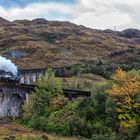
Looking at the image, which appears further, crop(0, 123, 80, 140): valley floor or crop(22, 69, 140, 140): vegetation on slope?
crop(0, 123, 80, 140): valley floor

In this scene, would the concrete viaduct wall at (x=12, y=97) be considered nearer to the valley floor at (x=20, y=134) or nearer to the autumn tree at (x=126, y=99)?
the valley floor at (x=20, y=134)

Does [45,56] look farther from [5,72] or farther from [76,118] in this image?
[76,118]

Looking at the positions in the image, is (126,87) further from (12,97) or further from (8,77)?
(8,77)

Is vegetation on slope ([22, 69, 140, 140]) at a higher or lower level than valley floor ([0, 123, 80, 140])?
higher

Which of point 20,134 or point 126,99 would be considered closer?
point 126,99

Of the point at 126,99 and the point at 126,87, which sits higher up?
the point at 126,87

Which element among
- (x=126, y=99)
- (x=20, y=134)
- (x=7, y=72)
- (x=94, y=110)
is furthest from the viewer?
(x=7, y=72)

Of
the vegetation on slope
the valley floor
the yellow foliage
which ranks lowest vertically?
the valley floor

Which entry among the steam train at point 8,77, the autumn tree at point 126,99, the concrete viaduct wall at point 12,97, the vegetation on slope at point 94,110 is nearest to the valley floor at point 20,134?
the vegetation on slope at point 94,110

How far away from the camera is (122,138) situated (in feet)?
200

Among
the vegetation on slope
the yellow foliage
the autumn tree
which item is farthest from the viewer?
the yellow foliage

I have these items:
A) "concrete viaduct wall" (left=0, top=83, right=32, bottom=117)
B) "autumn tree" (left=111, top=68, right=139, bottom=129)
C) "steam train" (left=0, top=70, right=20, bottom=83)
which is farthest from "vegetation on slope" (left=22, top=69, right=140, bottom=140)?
"steam train" (left=0, top=70, right=20, bottom=83)

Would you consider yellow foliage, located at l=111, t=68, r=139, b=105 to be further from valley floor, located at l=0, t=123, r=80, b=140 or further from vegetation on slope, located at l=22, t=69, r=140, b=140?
Result: valley floor, located at l=0, t=123, r=80, b=140

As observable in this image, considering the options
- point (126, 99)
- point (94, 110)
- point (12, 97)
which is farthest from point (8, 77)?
point (126, 99)
